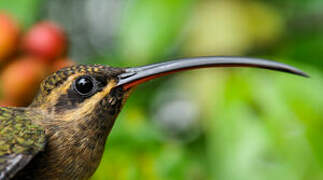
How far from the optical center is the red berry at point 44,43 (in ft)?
6.44

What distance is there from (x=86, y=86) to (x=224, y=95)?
82 centimetres

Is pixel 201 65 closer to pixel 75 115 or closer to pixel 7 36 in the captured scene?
pixel 75 115

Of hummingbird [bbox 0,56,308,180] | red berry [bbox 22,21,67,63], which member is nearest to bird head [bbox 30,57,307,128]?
hummingbird [bbox 0,56,308,180]

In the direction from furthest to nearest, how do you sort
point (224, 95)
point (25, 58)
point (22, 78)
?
point (224, 95) < point (25, 58) < point (22, 78)

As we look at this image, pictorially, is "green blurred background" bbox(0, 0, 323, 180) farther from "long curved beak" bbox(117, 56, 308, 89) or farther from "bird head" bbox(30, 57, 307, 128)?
"long curved beak" bbox(117, 56, 308, 89)

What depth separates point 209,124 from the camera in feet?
7.21

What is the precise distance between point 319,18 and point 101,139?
1.91 metres

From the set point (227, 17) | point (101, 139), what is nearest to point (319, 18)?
point (227, 17)

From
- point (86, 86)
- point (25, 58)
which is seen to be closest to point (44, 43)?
point (25, 58)

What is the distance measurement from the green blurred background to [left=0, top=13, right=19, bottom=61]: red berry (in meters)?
0.09

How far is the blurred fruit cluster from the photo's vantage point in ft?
6.11

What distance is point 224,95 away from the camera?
2.13m

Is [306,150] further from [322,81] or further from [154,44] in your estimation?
[154,44]

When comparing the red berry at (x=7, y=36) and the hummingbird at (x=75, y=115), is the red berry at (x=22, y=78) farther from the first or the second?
the hummingbird at (x=75, y=115)
